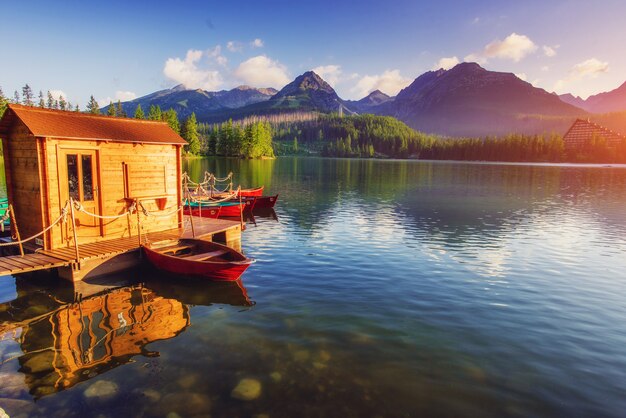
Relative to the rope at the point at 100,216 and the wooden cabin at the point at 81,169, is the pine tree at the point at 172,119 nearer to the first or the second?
the wooden cabin at the point at 81,169

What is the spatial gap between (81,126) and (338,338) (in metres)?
15.8

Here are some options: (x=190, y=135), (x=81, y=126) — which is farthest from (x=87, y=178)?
(x=190, y=135)

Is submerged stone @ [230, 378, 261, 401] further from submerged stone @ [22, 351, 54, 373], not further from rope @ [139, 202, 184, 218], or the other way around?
rope @ [139, 202, 184, 218]

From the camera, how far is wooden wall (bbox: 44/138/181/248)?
16719 millimetres

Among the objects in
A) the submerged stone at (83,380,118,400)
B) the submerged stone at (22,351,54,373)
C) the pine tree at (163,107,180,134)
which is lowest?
the submerged stone at (83,380,118,400)

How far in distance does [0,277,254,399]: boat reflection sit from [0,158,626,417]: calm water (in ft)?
0.25

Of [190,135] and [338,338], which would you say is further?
[190,135]

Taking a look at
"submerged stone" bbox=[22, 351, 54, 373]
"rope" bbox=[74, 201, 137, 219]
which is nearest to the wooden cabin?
"rope" bbox=[74, 201, 137, 219]

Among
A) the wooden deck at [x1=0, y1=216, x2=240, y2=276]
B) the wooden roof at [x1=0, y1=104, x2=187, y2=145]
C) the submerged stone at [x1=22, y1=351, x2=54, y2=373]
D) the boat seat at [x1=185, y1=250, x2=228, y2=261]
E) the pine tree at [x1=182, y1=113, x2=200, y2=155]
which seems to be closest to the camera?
the submerged stone at [x1=22, y1=351, x2=54, y2=373]

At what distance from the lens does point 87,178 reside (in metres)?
17.9

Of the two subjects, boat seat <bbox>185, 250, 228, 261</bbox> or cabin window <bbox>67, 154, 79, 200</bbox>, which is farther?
boat seat <bbox>185, 250, 228, 261</bbox>

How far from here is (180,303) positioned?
1564 cm

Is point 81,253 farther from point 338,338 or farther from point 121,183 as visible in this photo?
point 338,338

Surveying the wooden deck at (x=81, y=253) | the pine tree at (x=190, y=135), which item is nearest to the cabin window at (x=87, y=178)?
the wooden deck at (x=81, y=253)
